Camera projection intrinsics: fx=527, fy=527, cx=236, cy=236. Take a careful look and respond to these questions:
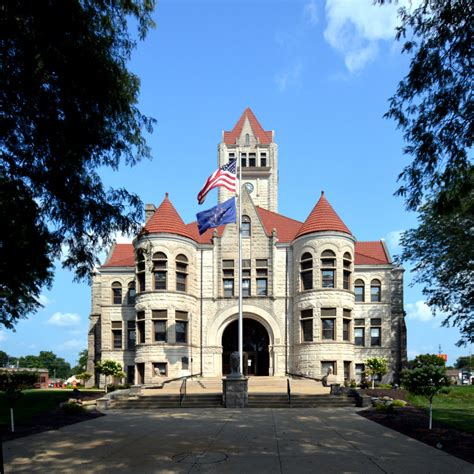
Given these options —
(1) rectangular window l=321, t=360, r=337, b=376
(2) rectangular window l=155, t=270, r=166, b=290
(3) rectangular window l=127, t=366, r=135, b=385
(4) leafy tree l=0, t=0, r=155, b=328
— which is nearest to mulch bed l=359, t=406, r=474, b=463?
(4) leafy tree l=0, t=0, r=155, b=328

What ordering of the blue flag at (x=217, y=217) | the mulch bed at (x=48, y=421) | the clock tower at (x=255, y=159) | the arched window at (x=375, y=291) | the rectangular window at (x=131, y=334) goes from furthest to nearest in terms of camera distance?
1. the clock tower at (x=255, y=159)
2. the arched window at (x=375, y=291)
3. the rectangular window at (x=131, y=334)
4. the blue flag at (x=217, y=217)
5. the mulch bed at (x=48, y=421)

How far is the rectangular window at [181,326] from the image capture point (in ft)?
129

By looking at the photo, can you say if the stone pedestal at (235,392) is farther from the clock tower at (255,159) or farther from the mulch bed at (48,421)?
the clock tower at (255,159)

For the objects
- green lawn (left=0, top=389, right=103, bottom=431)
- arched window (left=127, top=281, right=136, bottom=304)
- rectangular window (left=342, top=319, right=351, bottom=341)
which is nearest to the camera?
green lawn (left=0, top=389, right=103, bottom=431)

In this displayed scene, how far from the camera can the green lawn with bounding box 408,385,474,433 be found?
18.2 metres

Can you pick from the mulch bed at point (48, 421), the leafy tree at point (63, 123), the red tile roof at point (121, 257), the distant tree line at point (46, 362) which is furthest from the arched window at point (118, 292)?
the distant tree line at point (46, 362)

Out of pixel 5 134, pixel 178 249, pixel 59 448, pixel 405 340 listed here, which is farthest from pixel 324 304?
pixel 5 134

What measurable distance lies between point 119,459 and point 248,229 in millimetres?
32519

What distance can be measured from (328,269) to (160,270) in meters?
12.6

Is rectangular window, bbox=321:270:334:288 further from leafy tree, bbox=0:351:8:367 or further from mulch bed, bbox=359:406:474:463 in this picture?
leafy tree, bbox=0:351:8:367

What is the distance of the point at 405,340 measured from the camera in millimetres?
42625

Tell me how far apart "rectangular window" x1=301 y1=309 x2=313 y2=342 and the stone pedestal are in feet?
50.7

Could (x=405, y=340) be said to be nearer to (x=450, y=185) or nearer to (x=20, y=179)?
(x=450, y=185)

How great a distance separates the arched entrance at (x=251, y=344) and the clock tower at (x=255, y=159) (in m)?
22.6
